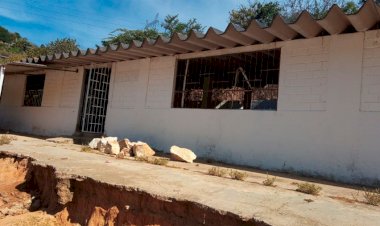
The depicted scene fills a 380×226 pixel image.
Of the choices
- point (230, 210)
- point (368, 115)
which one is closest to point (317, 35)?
point (368, 115)

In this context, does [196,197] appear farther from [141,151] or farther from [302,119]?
[141,151]

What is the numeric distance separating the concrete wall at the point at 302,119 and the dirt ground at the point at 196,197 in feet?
2.24

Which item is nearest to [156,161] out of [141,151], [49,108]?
[141,151]

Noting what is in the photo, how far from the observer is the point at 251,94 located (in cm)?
867

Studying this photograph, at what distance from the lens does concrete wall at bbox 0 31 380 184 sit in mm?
6102

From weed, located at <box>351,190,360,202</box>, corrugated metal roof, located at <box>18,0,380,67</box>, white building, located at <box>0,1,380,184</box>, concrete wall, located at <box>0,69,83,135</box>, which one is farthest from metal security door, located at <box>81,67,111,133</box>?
weed, located at <box>351,190,360,202</box>

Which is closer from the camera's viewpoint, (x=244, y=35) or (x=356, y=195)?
(x=356, y=195)

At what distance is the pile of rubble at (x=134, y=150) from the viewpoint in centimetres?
736

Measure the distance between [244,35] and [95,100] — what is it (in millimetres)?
6417

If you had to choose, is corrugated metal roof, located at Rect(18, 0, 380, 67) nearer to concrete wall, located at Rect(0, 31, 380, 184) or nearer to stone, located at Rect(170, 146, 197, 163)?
concrete wall, located at Rect(0, 31, 380, 184)

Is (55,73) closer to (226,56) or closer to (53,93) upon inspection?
(53,93)

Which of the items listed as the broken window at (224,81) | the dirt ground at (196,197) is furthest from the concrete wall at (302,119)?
the dirt ground at (196,197)

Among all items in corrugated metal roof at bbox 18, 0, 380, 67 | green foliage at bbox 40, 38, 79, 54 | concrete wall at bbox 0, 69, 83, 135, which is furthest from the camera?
green foliage at bbox 40, 38, 79, 54

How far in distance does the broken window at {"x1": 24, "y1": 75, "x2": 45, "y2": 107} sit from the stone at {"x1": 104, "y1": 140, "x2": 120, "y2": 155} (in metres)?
6.72
